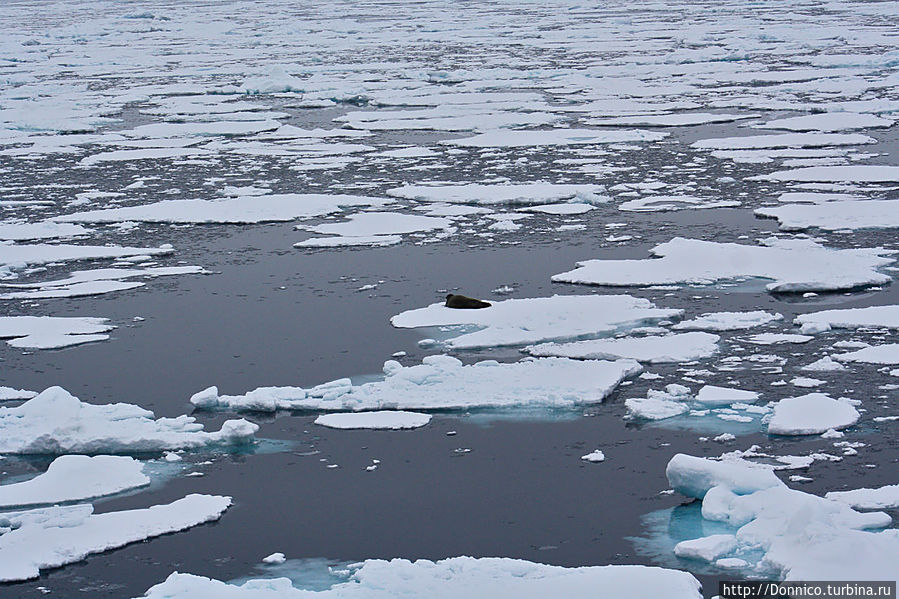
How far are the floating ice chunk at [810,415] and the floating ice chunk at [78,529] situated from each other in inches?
88.4

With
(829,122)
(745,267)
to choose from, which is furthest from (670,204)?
(829,122)

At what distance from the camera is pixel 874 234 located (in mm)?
8430

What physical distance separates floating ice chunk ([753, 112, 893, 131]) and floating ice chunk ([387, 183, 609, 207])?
3.87 metres

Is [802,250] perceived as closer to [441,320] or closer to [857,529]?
[441,320]

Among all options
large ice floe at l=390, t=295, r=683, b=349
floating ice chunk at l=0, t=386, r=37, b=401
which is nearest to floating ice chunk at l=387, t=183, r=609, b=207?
large ice floe at l=390, t=295, r=683, b=349

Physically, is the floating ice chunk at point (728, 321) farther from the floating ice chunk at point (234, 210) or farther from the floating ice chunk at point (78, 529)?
the floating ice chunk at point (234, 210)

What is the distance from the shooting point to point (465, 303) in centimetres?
705

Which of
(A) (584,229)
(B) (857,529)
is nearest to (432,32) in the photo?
(A) (584,229)

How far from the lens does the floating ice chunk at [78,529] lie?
13.9 feet

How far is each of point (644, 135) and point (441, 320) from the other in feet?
21.9

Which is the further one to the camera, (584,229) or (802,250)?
(584,229)

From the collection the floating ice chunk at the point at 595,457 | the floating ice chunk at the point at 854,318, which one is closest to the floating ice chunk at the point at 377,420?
the floating ice chunk at the point at 595,457

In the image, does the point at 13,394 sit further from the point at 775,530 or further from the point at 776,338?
the point at 776,338

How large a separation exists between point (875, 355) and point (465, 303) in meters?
2.23
